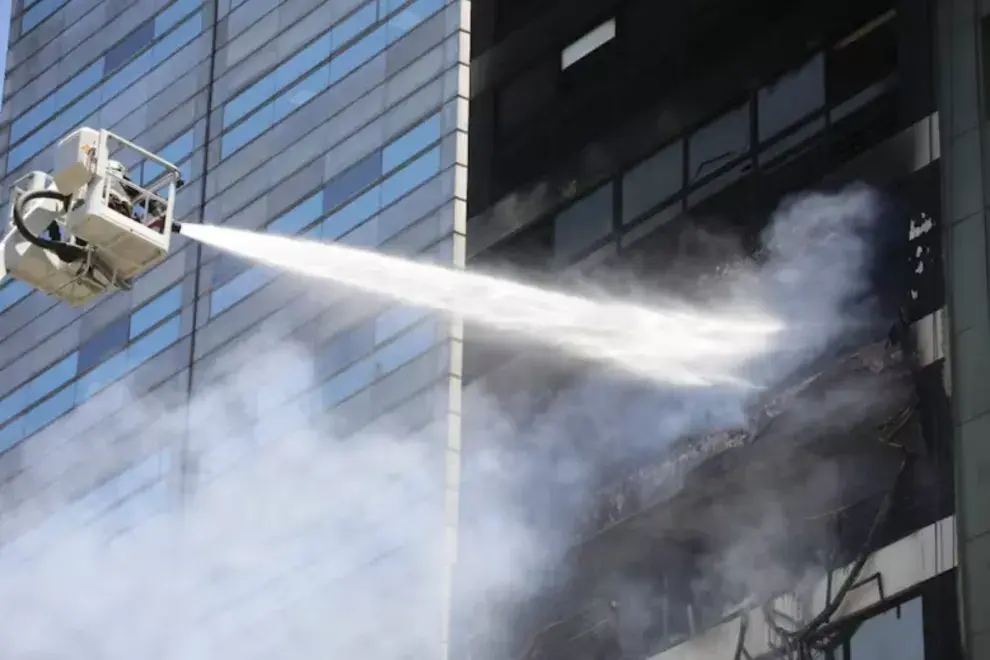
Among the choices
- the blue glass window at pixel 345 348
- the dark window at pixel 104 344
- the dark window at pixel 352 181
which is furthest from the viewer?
the dark window at pixel 104 344

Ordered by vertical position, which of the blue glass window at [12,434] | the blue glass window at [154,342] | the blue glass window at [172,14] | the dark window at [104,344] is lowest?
the blue glass window at [154,342]

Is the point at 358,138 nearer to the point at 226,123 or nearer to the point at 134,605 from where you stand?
the point at 226,123

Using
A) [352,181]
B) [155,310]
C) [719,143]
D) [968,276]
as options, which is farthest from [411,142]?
[968,276]

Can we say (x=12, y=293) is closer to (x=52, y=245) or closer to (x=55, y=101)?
(x=55, y=101)

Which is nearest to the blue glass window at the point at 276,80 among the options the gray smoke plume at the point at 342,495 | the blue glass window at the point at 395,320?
the gray smoke plume at the point at 342,495

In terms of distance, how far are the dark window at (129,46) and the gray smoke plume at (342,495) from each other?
1196cm

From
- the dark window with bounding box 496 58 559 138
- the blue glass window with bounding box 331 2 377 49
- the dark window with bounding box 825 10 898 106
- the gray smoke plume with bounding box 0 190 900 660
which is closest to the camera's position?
the dark window with bounding box 825 10 898 106

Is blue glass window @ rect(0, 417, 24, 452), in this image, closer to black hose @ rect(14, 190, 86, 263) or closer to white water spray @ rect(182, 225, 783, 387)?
white water spray @ rect(182, 225, 783, 387)

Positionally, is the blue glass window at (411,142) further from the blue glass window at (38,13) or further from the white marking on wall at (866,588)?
the blue glass window at (38,13)

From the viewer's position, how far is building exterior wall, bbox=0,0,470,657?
61.4m

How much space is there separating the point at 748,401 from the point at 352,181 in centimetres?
2276

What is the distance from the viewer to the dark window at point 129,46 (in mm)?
78625

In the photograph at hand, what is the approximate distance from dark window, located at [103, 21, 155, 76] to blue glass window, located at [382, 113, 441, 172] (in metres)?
16.7

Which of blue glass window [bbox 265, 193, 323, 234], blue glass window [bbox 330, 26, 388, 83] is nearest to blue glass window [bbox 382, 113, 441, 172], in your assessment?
blue glass window [bbox 265, 193, 323, 234]
